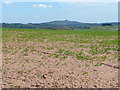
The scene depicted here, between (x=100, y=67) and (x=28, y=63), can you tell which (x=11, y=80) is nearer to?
(x=28, y=63)

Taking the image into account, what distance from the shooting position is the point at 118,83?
281 inches

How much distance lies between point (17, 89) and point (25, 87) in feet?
0.87

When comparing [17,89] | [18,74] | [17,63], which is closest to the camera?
[17,89]

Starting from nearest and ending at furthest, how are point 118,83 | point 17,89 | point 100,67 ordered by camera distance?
point 17,89
point 118,83
point 100,67

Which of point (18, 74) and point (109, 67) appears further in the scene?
point (109, 67)

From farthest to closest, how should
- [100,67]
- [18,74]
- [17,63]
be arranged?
[17,63] < [100,67] < [18,74]

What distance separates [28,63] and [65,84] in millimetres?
3438

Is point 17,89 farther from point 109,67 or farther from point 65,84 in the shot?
point 109,67

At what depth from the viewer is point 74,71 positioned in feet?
27.5

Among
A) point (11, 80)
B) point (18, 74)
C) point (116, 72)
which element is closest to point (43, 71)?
point (18, 74)

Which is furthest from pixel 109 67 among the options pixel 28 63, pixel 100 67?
pixel 28 63

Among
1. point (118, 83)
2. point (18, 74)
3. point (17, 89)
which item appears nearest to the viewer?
point (17, 89)

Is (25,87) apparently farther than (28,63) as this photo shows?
No

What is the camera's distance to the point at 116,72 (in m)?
8.41
